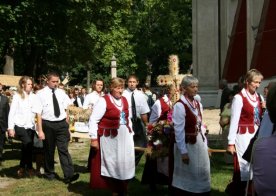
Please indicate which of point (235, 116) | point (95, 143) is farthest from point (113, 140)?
point (235, 116)

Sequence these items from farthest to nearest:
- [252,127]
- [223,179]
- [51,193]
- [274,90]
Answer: [223,179]
[51,193]
[252,127]
[274,90]

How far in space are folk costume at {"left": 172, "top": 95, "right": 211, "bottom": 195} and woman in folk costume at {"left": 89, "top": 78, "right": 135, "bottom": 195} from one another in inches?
56.1

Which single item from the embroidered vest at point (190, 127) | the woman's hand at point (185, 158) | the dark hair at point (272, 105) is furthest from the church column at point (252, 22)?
the dark hair at point (272, 105)

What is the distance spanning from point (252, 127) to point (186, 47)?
4988 centimetres

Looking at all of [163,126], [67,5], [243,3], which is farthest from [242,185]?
[67,5]

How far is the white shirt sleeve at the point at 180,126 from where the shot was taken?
22.6ft

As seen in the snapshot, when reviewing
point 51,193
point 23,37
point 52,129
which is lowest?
point 51,193

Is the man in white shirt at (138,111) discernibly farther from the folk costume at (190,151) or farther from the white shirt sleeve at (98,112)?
the folk costume at (190,151)

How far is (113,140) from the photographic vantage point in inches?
326

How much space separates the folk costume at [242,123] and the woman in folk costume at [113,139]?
1.63 m

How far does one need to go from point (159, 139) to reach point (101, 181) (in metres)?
1.10

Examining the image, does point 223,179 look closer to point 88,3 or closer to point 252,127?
point 252,127

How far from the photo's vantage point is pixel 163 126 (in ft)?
27.3

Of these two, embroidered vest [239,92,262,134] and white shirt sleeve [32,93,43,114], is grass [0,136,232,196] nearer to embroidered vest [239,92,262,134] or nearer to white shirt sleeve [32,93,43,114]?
white shirt sleeve [32,93,43,114]
